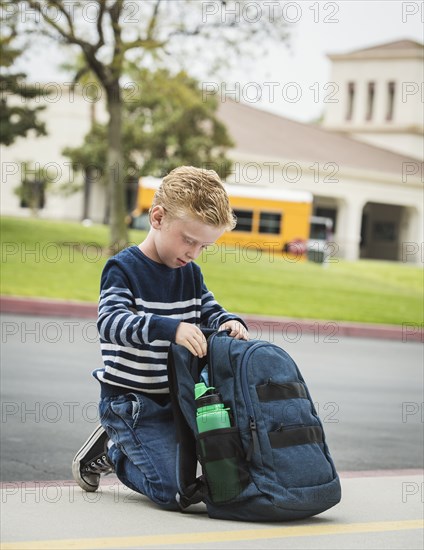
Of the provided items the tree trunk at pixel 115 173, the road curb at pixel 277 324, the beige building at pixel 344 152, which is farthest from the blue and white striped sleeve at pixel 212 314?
the beige building at pixel 344 152

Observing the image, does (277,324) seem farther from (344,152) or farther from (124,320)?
(344,152)

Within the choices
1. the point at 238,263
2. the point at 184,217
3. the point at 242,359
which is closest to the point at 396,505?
the point at 242,359

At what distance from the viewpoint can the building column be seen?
4991 cm

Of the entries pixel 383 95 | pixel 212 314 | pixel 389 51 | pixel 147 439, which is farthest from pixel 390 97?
pixel 147 439

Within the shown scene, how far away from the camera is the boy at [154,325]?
361cm

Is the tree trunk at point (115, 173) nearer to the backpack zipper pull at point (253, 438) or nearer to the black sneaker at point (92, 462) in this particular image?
the black sneaker at point (92, 462)

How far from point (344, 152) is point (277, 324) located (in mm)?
38527

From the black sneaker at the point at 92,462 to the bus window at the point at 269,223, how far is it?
34478 millimetres

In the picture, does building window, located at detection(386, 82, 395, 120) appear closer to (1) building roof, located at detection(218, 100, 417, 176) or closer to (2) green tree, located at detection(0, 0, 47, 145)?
(1) building roof, located at detection(218, 100, 417, 176)

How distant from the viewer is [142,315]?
362 centimetres

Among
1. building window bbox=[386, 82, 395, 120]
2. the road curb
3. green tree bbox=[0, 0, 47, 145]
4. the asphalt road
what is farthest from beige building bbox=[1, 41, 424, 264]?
the asphalt road

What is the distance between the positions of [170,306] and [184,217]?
1.19ft

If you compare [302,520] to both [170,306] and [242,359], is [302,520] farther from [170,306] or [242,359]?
[170,306]

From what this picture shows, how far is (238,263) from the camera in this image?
26.3 metres
